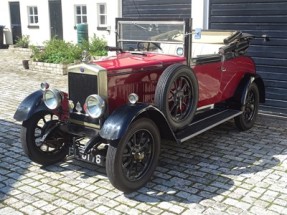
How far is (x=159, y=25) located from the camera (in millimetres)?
5062

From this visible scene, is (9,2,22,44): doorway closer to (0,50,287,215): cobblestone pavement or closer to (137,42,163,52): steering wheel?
(0,50,287,215): cobblestone pavement

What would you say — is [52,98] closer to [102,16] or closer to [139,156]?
[139,156]

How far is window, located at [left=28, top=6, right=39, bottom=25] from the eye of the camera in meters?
15.4

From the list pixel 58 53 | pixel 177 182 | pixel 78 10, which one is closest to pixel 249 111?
pixel 177 182

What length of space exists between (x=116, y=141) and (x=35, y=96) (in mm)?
1388

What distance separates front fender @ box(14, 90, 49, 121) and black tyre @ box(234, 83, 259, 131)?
9.64 ft

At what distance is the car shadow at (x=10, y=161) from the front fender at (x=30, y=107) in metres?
0.63

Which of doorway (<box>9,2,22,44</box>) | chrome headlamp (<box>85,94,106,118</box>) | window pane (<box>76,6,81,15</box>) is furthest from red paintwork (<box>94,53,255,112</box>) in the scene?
doorway (<box>9,2,22,44</box>)

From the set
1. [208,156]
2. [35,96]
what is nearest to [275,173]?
[208,156]

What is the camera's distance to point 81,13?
13.5 m

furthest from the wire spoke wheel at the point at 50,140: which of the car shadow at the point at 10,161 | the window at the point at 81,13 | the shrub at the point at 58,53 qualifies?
the window at the point at 81,13

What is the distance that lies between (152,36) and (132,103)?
1.48 m

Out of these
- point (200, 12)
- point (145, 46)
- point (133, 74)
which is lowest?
point (133, 74)

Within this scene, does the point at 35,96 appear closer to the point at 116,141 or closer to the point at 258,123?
the point at 116,141
